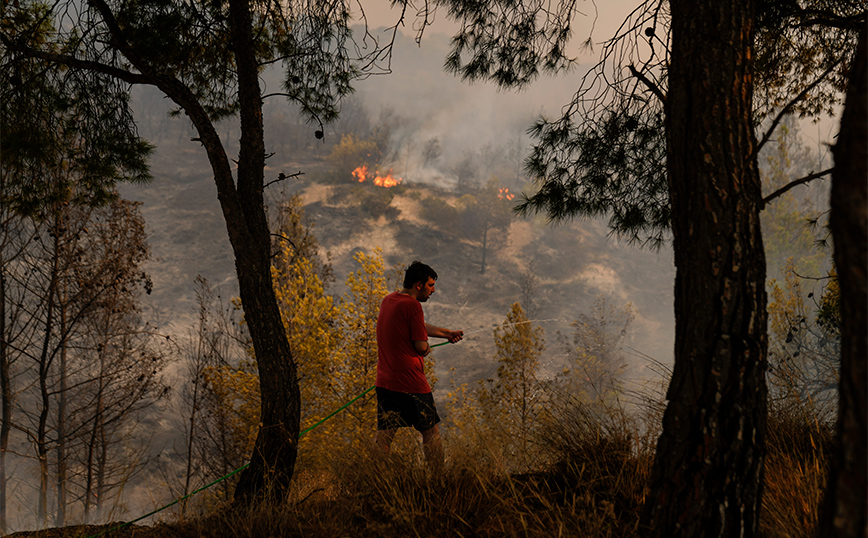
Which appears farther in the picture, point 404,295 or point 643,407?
point 404,295

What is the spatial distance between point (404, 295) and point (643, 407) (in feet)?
6.07

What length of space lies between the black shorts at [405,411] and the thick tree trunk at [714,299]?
1636 millimetres

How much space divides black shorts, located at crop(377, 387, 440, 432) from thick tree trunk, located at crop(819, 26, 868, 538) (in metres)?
2.46

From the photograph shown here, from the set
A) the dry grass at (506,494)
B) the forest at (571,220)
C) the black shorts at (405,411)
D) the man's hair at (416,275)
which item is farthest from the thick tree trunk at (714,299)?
the man's hair at (416,275)

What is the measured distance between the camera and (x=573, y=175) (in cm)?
434

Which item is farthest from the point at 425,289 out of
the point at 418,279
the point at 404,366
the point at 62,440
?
the point at 62,440

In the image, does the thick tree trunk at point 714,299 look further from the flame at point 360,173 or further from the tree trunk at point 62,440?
the flame at point 360,173

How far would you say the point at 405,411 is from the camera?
347 centimetres

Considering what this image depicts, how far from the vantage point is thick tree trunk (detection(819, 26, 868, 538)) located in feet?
3.34

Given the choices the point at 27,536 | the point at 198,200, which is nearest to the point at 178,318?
the point at 198,200

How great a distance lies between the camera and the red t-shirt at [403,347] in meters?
3.47

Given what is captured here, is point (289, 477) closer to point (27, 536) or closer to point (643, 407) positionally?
point (27, 536)

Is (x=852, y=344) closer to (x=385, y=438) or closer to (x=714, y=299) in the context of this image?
(x=714, y=299)

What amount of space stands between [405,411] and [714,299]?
223 cm
